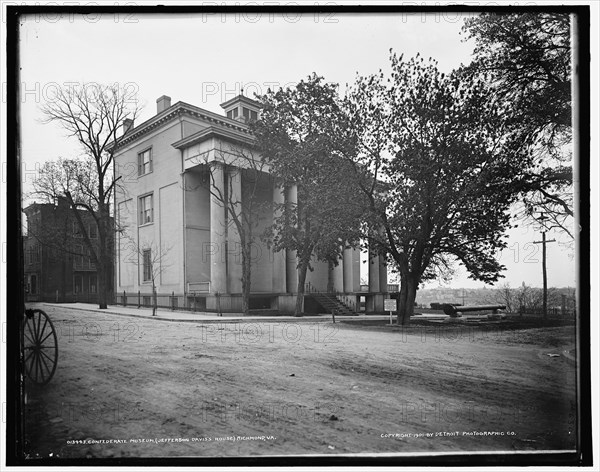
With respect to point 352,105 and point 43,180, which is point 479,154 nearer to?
point 352,105

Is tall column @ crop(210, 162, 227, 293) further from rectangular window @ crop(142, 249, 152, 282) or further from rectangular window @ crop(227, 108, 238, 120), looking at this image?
rectangular window @ crop(142, 249, 152, 282)

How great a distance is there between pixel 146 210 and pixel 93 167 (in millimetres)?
722

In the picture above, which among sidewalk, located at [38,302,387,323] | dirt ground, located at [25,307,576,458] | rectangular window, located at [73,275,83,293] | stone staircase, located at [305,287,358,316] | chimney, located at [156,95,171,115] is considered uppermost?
chimney, located at [156,95,171,115]

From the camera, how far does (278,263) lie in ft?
14.1

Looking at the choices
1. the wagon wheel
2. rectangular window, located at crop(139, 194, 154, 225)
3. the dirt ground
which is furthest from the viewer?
rectangular window, located at crop(139, 194, 154, 225)

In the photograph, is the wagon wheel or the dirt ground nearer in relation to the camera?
the dirt ground

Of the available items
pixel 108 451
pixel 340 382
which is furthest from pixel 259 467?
pixel 108 451

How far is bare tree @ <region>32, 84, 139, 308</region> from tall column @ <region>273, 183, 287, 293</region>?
1.77m

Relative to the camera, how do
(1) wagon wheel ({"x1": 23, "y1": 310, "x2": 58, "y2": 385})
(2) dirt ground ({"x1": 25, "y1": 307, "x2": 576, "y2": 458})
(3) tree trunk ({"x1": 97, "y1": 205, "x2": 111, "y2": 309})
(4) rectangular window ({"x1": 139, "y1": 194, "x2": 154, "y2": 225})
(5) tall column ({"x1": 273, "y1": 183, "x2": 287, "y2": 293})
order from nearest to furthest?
(2) dirt ground ({"x1": 25, "y1": 307, "x2": 576, "y2": 458}) < (1) wagon wheel ({"x1": 23, "y1": 310, "x2": 58, "y2": 385}) < (5) tall column ({"x1": 273, "y1": 183, "x2": 287, "y2": 293}) < (3) tree trunk ({"x1": 97, "y1": 205, "x2": 111, "y2": 309}) < (4) rectangular window ({"x1": 139, "y1": 194, "x2": 154, "y2": 225})

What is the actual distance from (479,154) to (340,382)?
2.81 metres

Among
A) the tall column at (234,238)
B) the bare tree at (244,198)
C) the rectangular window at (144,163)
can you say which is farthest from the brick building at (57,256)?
the bare tree at (244,198)

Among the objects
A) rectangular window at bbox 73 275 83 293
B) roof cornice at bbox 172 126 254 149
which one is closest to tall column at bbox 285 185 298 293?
roof cornice at bbox 172 126 254 149

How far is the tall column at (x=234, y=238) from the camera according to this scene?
434 centimetres

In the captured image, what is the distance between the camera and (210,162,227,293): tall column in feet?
14.2
